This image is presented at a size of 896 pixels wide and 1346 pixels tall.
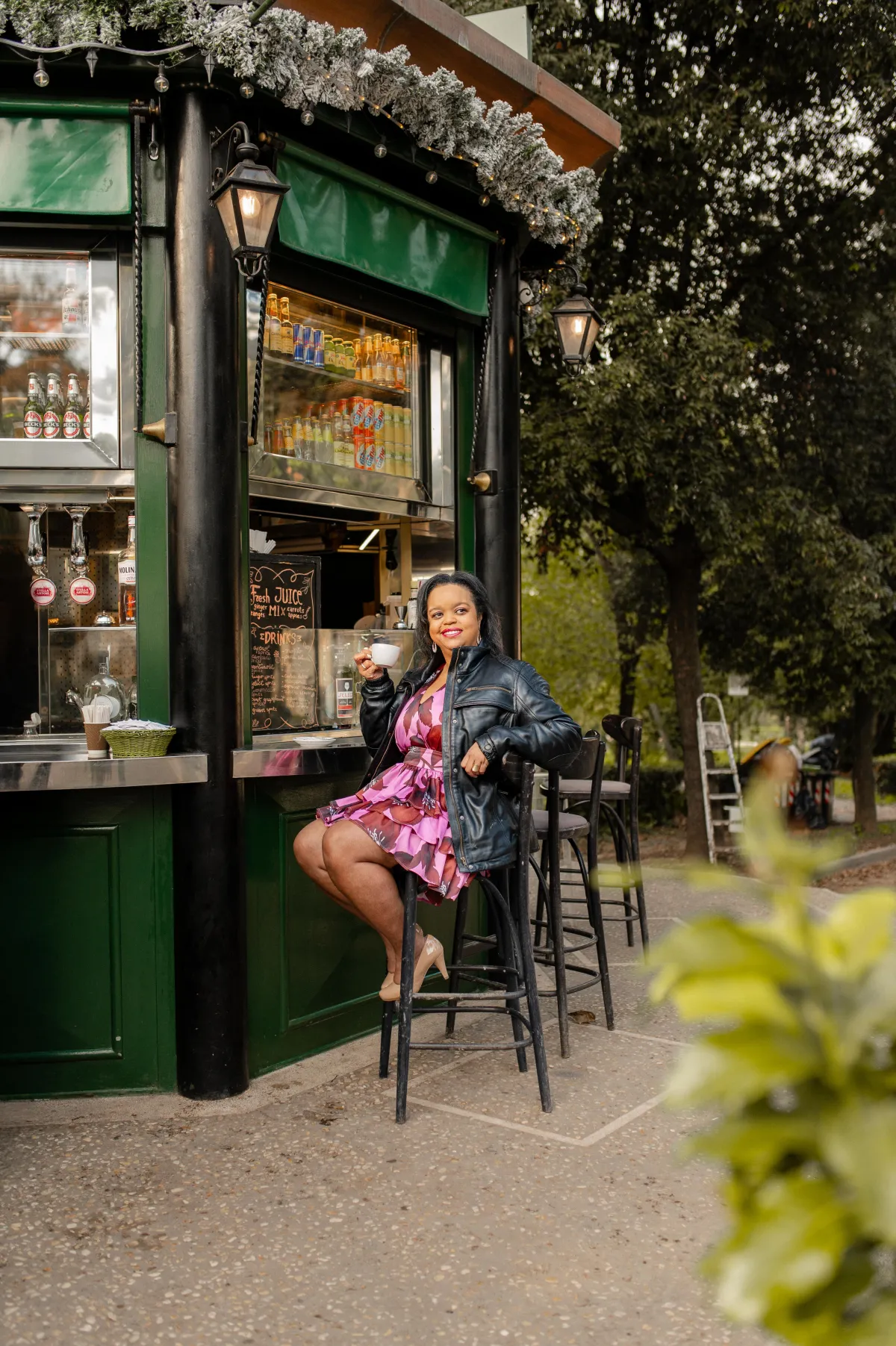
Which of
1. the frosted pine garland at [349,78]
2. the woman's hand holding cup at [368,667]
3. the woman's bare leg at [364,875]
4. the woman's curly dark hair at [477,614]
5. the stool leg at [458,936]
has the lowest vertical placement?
the stool leg at [458,936]

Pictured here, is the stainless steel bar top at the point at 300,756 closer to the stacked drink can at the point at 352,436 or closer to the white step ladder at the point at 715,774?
the stacked drink can at the point at 352,436

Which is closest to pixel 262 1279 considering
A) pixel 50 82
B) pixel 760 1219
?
pixel 760 1219

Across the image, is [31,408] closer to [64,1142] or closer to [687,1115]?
[64,1142]

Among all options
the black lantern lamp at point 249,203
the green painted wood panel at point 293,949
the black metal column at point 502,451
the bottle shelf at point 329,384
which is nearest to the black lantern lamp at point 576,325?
the black metal column at point 502,451

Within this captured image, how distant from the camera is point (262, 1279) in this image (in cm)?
271

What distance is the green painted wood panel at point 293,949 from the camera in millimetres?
4117

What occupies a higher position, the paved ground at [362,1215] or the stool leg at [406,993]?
the stool leg at [406,993]

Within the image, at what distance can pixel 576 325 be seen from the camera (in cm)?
601

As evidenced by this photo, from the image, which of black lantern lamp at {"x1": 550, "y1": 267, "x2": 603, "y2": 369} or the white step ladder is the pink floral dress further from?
the white step ladder

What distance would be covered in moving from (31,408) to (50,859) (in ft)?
5.34

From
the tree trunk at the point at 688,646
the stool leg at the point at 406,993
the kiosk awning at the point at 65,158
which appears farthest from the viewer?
the tree trunk at the point at 688,646

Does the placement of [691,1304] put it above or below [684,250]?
below

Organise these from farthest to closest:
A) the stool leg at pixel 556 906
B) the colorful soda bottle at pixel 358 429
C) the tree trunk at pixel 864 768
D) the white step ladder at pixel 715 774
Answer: the tree trunk at pixel 864 768 → the white step ladder at pixel 715 774 → the colorful soda bottle at pixel 358 429 → the stool leg at pixel 556 906

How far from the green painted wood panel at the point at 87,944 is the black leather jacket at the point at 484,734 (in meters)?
0.82
